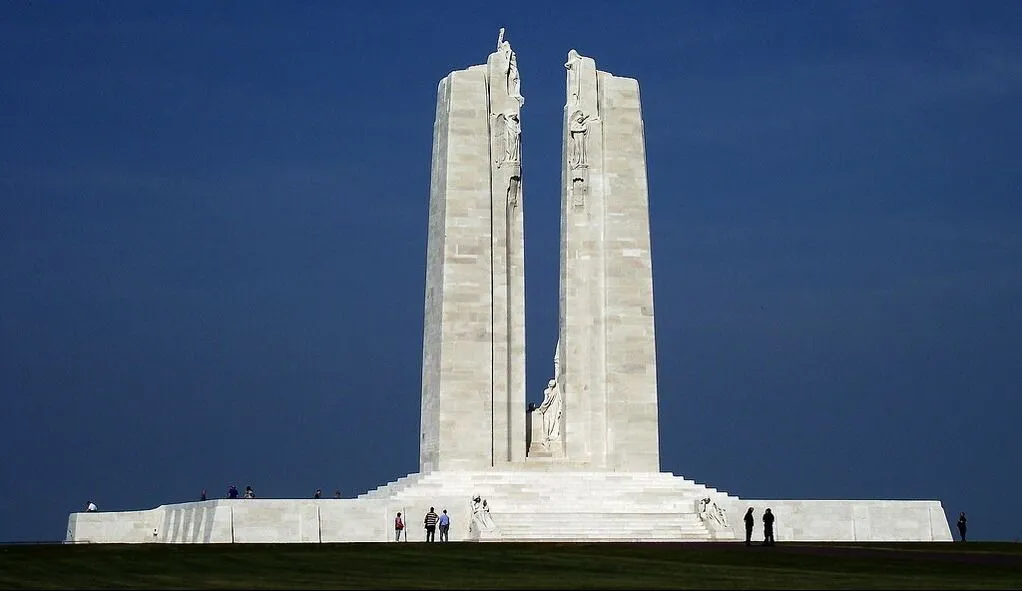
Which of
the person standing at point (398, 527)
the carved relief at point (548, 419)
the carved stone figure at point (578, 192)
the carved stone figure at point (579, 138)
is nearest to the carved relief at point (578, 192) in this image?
the carved stone figure at point (578, 192)

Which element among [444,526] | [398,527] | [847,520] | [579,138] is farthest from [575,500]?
[579,138]

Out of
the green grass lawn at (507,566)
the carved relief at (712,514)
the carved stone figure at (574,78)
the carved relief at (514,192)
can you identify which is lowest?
the green grass lawn at (507,566)

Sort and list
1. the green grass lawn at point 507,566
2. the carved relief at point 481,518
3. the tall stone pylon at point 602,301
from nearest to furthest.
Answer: the green grass lawn at point 507,566, the carved relief at point 481,518, the tall stone pylon at point 602,301

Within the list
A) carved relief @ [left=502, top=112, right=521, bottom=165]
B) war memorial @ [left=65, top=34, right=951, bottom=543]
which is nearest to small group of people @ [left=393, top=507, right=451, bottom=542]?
war memorial @ [left=65, top=34, right=951, bottom=543]

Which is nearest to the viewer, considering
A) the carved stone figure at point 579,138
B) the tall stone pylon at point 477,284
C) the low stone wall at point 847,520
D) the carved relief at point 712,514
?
the carved relief at point 712,514

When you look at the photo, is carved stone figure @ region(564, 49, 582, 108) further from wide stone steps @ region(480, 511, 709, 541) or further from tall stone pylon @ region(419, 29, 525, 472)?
wide stone steps @ region(480, 511, 709, 541)

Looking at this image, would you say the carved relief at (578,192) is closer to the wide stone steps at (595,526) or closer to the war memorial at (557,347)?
the war memorial at (557,347)

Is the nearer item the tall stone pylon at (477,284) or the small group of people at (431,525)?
the small group of people at (431,525)

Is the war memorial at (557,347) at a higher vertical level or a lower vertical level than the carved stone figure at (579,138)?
lower
